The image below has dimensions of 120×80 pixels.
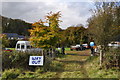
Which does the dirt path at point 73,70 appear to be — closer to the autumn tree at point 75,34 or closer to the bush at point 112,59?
the bush at point 112,59

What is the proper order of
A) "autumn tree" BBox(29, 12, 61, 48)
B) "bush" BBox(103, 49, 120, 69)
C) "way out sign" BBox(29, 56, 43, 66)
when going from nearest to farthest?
"bush" BBox(103, 49, 120, 69) < "way out sign" BBox(29, 56, 43, 66) < "autumn tree" BBox(29, 12, 61, 48)

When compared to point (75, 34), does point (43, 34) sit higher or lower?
lower

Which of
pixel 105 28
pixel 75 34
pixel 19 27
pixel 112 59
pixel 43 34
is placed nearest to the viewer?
pixel 112 59

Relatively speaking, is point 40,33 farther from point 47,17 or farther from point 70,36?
point 70,36

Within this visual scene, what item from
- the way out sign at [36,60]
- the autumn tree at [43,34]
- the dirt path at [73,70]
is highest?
the autumn tree at [43,34]

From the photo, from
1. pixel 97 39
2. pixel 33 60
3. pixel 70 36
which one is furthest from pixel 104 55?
pixel 70 36

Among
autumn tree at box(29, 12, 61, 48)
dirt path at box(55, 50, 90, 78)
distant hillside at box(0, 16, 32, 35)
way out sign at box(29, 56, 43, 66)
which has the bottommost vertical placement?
dirt path at box(55, 50, 90, 78)

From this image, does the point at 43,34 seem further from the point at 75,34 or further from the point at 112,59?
the point at 75,34

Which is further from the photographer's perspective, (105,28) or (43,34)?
(43,34)

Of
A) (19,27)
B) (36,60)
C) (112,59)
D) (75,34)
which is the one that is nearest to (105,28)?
(112,59)

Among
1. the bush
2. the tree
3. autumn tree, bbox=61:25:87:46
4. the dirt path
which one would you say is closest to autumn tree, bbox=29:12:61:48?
the dirt path

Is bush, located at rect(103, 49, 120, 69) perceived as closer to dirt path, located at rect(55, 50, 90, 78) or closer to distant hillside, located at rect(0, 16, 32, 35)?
dirt path, located at rect(55, 50, 90, 78)

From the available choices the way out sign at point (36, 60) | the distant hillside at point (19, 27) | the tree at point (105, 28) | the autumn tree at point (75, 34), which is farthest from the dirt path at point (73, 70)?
the distant hillside at point (19, 27)

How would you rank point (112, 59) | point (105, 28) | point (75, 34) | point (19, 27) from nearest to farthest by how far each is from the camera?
point (112, 59)
point (105, 28)
point (75, 34)
point (19, 27)
